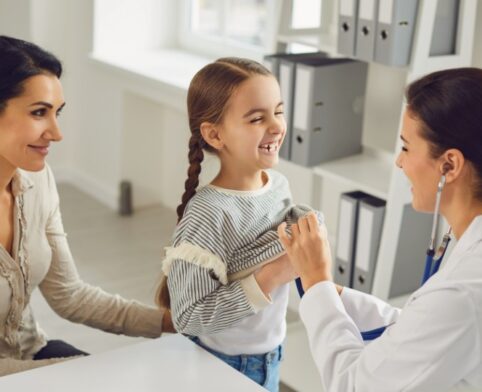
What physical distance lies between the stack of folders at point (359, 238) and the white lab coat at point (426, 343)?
129 centimetres

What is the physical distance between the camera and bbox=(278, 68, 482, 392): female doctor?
1.31 metres

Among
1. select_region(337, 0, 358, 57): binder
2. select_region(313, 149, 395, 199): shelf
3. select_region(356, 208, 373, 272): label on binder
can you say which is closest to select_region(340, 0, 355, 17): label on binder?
select_region(337, 0, 358, 57): binder

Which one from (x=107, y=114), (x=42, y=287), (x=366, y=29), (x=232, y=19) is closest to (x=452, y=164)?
(x=42, y=287)

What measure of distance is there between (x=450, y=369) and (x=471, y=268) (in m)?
0.15

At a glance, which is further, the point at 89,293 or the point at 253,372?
the point at 89,293

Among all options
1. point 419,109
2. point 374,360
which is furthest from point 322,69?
point 374,360

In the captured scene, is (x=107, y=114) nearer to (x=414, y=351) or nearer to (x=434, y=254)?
(x=434, y=254)

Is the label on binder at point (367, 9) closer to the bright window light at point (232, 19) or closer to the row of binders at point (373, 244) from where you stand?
the row of binders at point (373, 244)

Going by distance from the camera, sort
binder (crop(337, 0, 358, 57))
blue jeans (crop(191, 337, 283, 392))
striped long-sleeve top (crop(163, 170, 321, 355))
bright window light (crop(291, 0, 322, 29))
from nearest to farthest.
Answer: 1. striped long-sleeve top (crop(163, 170, 321, 355))
2. blue jeans (crop(191, 337, 283, 392))
3. binder (crop(337, 0, 358, 57))
4. bright window light (crop(291, 0, 322, 29))

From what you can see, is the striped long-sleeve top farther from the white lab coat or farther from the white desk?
the white lab coat

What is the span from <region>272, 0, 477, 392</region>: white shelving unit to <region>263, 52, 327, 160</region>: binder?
0.06 metres

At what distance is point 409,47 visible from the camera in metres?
2.55

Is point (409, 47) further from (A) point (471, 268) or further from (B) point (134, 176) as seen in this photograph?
(B) point (134, 176)

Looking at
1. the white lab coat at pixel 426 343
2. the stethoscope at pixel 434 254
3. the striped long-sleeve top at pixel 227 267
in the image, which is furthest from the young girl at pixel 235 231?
the white lab coat at pixel 426 343
